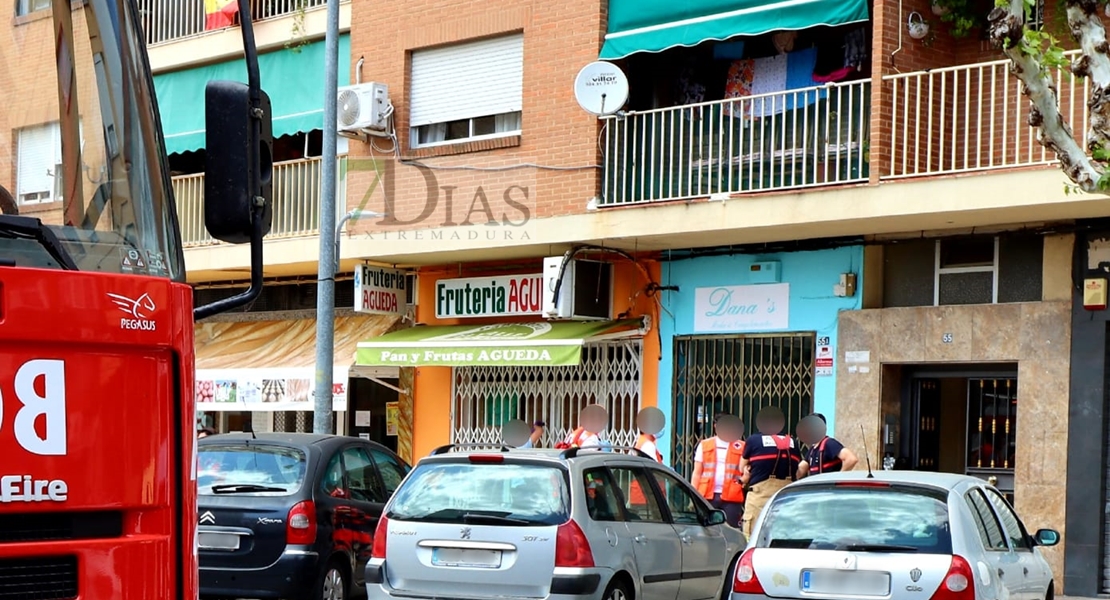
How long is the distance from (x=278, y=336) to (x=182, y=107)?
12.5 ft

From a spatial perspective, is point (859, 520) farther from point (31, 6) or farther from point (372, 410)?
point (372, 410)

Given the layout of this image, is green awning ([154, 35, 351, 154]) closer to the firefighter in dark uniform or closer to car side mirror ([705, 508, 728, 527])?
the firefighter in dark uniform

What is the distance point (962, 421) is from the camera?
17.0m

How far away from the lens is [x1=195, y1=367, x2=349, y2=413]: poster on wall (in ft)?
70.2

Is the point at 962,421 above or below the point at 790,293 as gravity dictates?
below

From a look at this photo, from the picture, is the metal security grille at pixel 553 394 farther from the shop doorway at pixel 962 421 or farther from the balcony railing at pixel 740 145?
the shop doorway at pixel 962 421

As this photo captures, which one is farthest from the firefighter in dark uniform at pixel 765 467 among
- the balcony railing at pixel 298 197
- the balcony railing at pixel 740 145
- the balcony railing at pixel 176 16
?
the balcony railing at pixel 176 16

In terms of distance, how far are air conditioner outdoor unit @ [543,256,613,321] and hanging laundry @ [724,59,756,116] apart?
265 centimetres

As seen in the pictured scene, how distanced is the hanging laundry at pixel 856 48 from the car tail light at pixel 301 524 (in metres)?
8.42

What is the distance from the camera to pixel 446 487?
427 inches

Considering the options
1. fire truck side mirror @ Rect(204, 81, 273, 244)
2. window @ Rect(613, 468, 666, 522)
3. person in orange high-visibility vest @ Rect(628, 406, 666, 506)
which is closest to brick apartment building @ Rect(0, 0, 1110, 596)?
person in orange high-visibility vest @ Rect(628, 406, 666, 506)

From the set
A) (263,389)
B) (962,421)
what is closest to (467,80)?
(263,389)

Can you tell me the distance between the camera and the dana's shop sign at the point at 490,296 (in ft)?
65.6

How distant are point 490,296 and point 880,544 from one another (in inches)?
464
